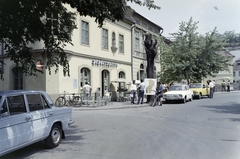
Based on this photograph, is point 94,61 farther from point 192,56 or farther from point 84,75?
point 192,56

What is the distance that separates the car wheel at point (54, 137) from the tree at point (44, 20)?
3291 mm

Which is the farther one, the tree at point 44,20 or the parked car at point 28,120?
the tree at point 44,20

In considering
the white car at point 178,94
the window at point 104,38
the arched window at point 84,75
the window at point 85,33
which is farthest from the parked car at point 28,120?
the window at point 104,38

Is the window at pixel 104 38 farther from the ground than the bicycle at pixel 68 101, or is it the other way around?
the window at pixel 104 38

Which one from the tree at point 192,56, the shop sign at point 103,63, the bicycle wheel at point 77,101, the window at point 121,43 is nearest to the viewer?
the bicycle wheel at point 77,101

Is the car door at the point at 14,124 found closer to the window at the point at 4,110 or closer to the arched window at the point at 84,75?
the window at the point at 4,110

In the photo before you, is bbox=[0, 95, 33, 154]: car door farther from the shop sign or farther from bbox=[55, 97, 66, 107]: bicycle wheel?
the shop sign

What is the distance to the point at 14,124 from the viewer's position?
5.26m

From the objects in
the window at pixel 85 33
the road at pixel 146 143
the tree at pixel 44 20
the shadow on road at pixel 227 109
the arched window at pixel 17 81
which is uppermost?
the window at pixel 85 33

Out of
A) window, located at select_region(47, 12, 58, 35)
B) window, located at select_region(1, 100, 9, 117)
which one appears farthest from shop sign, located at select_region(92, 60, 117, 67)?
window, located at select_region(1, 100, 9, 117)

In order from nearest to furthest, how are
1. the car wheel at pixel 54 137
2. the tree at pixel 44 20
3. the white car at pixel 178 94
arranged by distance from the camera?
the car wheel at pixel 54 137, the tree at pixel 44 20, the white car at pixel 178 94

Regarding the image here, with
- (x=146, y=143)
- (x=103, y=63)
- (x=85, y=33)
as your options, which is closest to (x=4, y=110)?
(x=146, y=143)

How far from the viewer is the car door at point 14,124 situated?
4.98 meters

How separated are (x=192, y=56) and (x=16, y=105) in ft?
91.1
